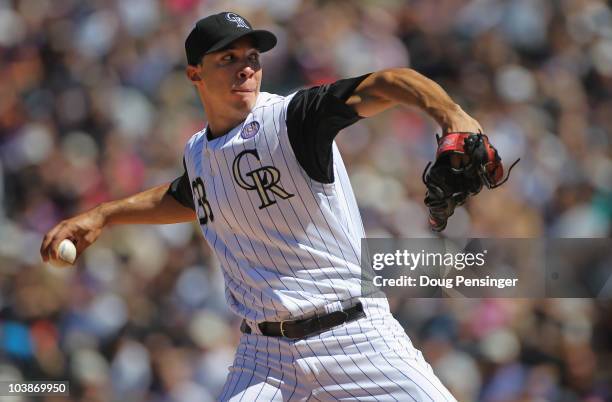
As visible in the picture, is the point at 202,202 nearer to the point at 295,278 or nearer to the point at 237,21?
the point at 295,278

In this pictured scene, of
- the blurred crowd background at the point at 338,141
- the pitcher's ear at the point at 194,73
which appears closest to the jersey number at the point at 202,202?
the pitcher's ear at the point at 194,73

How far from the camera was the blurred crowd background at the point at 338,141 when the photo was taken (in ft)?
16.9

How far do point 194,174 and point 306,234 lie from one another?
56cm

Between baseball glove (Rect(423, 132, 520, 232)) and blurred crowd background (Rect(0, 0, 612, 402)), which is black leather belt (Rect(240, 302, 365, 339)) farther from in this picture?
blurred crowd background (Rect(0, 0, 612, 402))

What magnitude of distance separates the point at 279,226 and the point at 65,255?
84 cm

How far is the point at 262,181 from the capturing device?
2.90 metres

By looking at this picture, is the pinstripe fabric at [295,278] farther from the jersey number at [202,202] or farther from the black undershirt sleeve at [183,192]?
the black undershirt sleeve at [183,192]

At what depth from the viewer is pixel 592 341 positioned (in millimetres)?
5059

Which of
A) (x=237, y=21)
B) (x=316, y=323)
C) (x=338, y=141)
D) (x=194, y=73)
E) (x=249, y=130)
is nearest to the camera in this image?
(x=316, y=323)

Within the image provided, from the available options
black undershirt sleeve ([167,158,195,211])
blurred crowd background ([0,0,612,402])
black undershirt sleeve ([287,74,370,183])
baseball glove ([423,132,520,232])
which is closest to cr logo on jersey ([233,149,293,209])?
black undershirt sleeve ([287,74,370,183])

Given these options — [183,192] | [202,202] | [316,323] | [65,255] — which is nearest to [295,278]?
[316,323]

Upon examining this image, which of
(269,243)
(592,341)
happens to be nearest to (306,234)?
(269,243)

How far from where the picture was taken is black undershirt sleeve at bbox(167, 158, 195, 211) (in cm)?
344

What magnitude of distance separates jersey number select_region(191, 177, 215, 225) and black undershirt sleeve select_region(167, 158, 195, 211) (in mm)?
224
